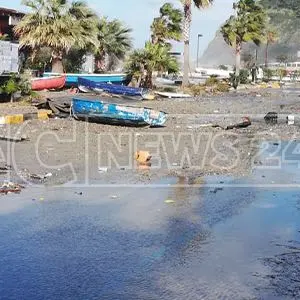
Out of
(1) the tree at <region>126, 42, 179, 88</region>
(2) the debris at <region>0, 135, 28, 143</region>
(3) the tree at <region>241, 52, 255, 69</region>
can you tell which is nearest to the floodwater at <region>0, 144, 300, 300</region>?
(2) the debris at <region>0, 135, 28, 143</region>

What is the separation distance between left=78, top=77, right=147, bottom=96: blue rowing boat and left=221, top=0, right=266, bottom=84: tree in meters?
30.2

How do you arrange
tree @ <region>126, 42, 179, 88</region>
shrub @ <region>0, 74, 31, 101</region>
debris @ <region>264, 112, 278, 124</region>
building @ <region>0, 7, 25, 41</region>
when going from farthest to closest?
tree @ <region>126, 42, 179, 88</region>, building @ <region>0, 7, 25, 41</region>, shrub @ <region>0, 74, 31, 101</region>, debris @ <region>264, 112, 278, 124</region>

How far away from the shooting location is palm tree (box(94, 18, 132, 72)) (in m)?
42.1

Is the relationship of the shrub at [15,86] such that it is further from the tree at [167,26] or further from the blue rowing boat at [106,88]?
the tree at [167,26]

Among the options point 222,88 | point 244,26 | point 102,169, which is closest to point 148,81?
point 222,88

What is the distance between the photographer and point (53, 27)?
34062 mm

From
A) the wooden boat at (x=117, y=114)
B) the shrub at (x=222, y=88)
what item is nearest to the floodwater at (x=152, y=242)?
the wooden boat at (x=117, y=114)

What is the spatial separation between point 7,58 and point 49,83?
8723mm

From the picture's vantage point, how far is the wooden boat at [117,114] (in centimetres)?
1866

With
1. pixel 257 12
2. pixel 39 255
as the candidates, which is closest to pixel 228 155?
pixel 39 255

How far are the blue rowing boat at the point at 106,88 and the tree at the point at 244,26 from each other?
30243 millimetres

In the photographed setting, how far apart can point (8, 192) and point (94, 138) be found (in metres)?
→ 6.78

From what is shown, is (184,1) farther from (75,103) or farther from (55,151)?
(55,151)

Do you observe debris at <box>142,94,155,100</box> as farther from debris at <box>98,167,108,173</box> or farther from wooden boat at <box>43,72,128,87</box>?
debris at <box>98,167,108,173</box>
